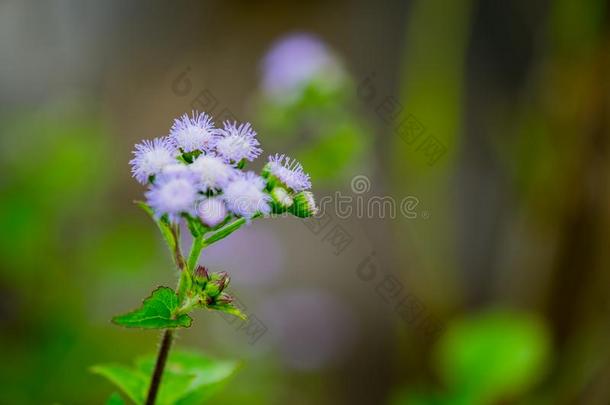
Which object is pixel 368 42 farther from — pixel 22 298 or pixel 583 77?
pixel 22 298

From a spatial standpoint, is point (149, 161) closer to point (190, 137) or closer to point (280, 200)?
point (190, 137)

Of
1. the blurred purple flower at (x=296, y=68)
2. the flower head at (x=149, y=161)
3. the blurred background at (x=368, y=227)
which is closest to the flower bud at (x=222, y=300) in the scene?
the flower head at (x=149, y=161)

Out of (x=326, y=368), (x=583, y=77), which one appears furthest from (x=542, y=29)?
(x=326, y=368)

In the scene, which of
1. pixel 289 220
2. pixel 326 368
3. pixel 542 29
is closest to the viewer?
pixel 326 368

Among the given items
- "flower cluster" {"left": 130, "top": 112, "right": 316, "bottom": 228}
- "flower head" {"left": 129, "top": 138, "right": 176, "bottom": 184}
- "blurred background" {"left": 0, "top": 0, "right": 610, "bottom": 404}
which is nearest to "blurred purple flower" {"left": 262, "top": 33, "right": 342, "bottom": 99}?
"blurred background" {"left": 0, "top": 0, "right": 610, "bottom": 404}

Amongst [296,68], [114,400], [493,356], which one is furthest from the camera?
[296,68]

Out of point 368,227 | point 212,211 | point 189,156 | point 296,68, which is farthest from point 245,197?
point 368,227

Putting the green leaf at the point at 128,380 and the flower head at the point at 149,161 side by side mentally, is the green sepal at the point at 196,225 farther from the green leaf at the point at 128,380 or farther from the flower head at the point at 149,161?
the green leaf at the point at 128,380
